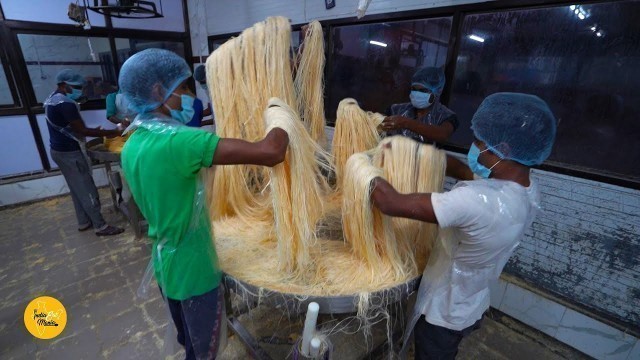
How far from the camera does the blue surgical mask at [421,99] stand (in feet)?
7.71

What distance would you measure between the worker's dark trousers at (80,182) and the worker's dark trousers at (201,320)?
9.77 ft

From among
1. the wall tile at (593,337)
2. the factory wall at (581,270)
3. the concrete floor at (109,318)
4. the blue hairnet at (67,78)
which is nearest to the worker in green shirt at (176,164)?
the concrete floor at (109,318)

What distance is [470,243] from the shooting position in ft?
3.89

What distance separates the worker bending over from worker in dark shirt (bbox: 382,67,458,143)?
937 mm

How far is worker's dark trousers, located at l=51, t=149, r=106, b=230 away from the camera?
3.58m

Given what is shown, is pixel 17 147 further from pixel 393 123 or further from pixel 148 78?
pixel 393 123

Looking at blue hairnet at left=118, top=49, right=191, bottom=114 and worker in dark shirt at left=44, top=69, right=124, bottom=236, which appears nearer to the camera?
blue hairnet at left=118, top=49, right=191, bottom=114

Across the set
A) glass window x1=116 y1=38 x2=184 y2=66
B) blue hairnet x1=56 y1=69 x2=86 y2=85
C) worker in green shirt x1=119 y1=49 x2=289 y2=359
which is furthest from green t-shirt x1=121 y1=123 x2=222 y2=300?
glass window x1=116 y1=38 x2=184 y2=66

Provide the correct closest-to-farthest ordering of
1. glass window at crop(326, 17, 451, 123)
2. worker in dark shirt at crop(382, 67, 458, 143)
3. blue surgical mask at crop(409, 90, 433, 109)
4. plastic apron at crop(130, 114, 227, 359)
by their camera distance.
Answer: plastic apron at crop(130, 114, 227, 359), worker in dark shirt at crop(382, 67, 458, 143), blue surgical mask at crop(409, 90, 433, 109), glass window at crop(326, 17, 451, 123)

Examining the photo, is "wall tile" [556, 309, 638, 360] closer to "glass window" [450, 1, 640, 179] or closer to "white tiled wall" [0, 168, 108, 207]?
"glass window" [450, 1, 640, 179]

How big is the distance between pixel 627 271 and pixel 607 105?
111 centimetres

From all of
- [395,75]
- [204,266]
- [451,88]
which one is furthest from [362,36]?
[204,266]

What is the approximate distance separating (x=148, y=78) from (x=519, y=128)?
144 cm

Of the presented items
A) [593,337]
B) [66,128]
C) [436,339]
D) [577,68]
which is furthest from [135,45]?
[593,337]
